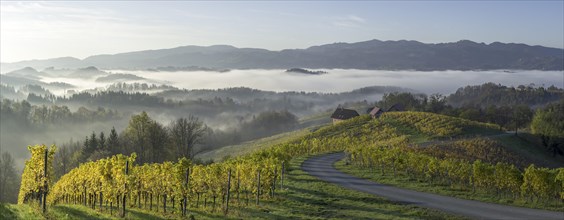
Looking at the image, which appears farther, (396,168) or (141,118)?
(141,118)

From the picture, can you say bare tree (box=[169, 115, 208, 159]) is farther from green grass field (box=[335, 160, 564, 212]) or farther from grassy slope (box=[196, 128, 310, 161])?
grassy slope (box=[196, 128, 310, 161])

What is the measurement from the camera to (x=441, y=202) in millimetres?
33000

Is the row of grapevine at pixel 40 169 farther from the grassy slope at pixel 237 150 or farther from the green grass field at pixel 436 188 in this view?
the grassy slope at pixel 237 150

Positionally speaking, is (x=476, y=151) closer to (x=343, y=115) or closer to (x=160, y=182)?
(x=160, y=182)

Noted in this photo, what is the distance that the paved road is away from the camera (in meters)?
29.2

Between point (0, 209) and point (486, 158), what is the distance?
60.3 m

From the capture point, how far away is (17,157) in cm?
15550

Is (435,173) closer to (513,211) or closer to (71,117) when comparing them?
(513,211)

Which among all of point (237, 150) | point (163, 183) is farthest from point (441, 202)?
point (237, 150)

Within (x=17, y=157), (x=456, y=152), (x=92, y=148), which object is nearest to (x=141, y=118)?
(x=92, y=148)

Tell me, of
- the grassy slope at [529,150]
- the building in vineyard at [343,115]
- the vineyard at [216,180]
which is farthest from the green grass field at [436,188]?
the building in vineyard at [343,115]

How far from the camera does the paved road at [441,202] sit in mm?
29219

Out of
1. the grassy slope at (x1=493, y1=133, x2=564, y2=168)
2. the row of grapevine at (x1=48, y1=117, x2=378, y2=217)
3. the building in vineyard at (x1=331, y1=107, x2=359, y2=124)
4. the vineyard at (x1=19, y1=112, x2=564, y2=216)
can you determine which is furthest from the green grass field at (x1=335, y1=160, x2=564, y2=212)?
the building in vineyard at (x1=331, y1=107, x2=359, y2=124)

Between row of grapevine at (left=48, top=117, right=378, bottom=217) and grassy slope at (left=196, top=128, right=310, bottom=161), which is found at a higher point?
row of grapevine at (left=48, top=117, right=378, bottom=217)
